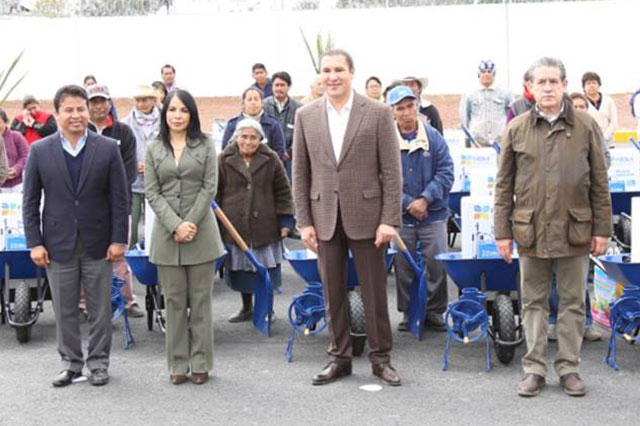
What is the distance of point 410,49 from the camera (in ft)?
82.1

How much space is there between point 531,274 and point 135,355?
2.85 meters

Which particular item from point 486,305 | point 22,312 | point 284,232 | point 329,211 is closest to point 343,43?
point 284,232

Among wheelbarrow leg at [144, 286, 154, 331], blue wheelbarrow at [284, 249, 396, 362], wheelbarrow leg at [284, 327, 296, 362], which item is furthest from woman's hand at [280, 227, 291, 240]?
wheelbarrow leg at [284, 327, 296, 362]

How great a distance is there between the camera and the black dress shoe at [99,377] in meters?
7.12

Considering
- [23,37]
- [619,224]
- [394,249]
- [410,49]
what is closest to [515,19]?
[410,49]

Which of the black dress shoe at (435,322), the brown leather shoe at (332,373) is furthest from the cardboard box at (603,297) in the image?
the brown leather shoe at (332,373)

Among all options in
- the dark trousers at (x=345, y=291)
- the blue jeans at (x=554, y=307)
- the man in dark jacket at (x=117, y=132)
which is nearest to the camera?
the dark trousers at (x=345, y=291)

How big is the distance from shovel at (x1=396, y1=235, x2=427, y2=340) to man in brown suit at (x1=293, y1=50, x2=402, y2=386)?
0.75 meters

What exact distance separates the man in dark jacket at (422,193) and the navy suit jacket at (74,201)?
2127mm

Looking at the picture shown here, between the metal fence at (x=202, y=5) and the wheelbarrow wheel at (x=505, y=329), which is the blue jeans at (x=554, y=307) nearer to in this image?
the wheelbarrow wheel at (x=505, y=329)

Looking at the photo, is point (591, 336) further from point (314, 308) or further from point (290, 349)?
point (290, 349)

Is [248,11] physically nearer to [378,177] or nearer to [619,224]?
[619,224]

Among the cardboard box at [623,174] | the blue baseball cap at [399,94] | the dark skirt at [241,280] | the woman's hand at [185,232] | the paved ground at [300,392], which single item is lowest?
the paved ground at [300,392]

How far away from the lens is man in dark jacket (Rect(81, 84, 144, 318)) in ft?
A: 28.3
